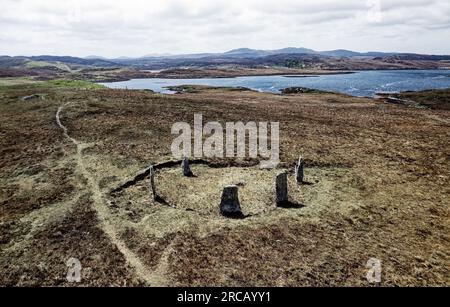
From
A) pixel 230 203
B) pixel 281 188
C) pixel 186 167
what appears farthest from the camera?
pixel 186 167

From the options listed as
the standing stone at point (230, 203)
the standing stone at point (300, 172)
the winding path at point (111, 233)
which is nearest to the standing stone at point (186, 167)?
the winding path at point (111, 233)

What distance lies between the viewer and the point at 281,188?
22219 mm

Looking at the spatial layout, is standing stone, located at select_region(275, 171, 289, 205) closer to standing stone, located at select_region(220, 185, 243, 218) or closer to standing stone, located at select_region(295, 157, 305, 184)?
standing stone, located at select_region(220, 185, 243, 218)

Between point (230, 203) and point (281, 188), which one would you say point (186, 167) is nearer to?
point (230, 203)

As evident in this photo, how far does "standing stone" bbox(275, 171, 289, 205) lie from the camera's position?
2219cm

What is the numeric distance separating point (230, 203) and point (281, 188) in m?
3.40

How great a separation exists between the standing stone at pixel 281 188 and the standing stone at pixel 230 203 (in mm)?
2782

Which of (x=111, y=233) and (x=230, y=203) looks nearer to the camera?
(x=111, y=233)

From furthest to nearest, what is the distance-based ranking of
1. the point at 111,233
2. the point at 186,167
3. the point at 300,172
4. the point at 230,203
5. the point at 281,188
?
the point at 186,167
the point at 300,172
the point at 281,188
the point at 230,203
the point at 111,233

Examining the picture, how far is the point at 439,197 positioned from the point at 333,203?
23.1ft

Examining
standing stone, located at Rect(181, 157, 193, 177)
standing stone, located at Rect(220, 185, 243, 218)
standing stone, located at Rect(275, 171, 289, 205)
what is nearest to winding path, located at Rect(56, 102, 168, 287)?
standing stone, located at Rect(220, 185, 243, 218)

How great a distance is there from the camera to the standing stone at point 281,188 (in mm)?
22188

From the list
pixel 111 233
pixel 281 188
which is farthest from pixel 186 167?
pixel 111 233

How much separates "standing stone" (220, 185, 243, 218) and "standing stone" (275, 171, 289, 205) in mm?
2782
